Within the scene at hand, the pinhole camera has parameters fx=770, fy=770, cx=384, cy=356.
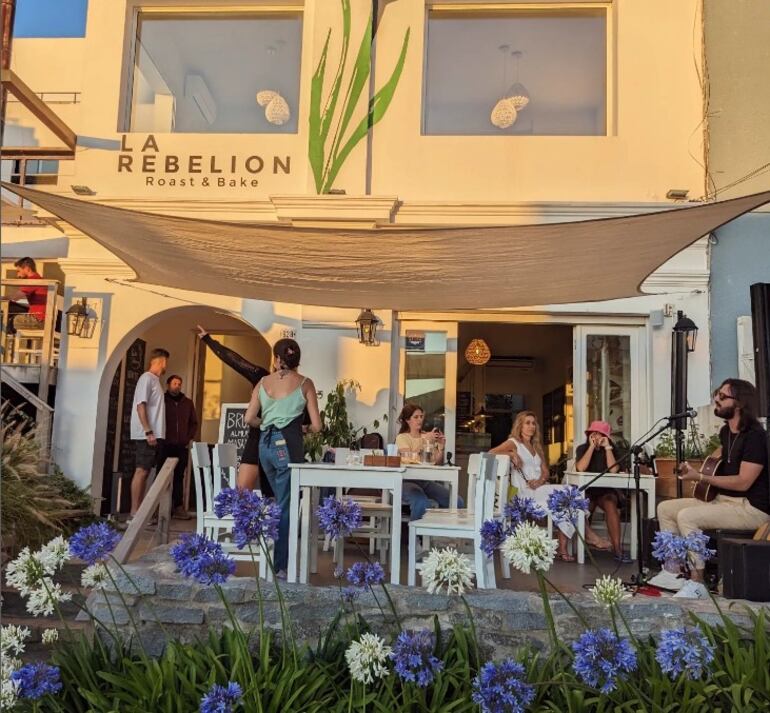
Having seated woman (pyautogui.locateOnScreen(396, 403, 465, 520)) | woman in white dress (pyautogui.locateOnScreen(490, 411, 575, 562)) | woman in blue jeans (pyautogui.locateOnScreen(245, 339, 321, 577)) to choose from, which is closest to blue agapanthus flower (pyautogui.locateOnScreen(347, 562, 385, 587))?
woman in blue jeans (pyautogui.locateOnScreen(245, 339, 321, 577))

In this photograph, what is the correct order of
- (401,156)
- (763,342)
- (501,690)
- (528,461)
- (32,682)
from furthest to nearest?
1. (401,156)
2. (528,461)
3. (763,342)
4. (32,682)
5. (501,690)

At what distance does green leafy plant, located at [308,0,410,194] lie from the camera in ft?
23.9

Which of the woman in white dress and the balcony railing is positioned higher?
the balcony railing

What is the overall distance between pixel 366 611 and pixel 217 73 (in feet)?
21.2

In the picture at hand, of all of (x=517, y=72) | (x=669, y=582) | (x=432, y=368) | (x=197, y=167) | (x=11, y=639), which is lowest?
(x=669, y=582)

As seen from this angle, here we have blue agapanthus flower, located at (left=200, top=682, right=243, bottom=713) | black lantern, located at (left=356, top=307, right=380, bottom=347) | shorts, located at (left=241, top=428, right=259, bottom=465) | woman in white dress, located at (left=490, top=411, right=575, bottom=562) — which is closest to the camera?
blue agapanthus flower, located at (left=200, top=682, right=243, bottom=713)

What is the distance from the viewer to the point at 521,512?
2361 mm

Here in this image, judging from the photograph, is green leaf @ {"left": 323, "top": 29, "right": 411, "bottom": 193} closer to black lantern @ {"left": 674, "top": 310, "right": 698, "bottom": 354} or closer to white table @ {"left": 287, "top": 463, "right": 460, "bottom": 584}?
black lantern @ {"left": 674, "top": 310, "right": 698, "bottom": 354}

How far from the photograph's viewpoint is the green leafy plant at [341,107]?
7277mm

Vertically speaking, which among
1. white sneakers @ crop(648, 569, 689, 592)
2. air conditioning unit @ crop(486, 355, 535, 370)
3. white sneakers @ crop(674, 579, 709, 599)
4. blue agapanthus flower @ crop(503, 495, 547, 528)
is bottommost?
white sneakers @ crop(648, 569, 689, 592)

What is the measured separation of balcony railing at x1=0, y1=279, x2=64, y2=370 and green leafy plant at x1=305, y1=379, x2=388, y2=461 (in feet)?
9.05

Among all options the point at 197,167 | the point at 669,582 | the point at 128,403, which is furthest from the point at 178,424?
the point at 669,582

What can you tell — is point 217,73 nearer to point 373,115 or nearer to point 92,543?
point 373,115

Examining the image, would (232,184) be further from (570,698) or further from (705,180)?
(570,698)
